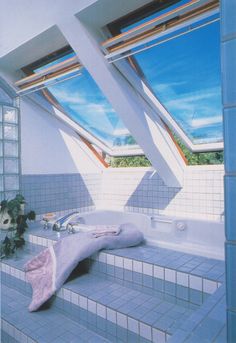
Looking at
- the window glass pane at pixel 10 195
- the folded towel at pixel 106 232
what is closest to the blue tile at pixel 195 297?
the folded towel at pixel 106 232

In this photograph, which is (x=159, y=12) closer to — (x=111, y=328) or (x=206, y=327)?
(x=206, y=327)

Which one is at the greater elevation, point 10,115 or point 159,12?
point 159,12

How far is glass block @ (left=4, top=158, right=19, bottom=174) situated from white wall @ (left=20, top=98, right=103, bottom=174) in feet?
0.31

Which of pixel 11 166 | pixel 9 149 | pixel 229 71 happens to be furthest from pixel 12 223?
pixel 229 71

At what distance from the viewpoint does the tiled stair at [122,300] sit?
1.67m

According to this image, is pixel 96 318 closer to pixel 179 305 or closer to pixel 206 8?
pixel 179 305

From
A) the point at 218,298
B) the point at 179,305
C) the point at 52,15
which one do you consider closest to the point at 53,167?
the point at 52,15

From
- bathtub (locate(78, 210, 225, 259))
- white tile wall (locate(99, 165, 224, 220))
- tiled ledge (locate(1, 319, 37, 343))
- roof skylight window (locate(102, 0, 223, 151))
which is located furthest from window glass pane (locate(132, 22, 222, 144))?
tiled ledge (locate(1, 319, 37, 343))

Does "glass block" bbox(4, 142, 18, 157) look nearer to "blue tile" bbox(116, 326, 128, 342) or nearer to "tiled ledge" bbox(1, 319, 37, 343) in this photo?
"tiled ledge" bbox(1, 319, 37, 343)

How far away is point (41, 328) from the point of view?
187cm

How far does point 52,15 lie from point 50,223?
219cm

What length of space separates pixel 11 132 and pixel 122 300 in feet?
7.38

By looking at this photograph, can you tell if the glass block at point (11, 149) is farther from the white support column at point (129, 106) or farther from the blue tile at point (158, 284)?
the blue tile at point (158, 284)

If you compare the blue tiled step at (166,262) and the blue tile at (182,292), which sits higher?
the blue tiled step at (166,262)
